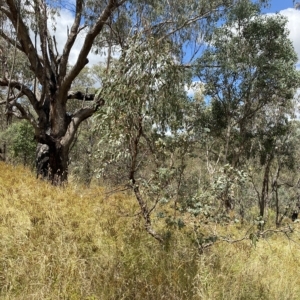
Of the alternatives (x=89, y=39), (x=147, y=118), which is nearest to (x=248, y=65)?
(x=89, y=39)

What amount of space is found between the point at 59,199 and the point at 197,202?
1994mm

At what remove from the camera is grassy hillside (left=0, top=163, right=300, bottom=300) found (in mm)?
2555

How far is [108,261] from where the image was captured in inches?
116

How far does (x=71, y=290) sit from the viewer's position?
2.47 metres

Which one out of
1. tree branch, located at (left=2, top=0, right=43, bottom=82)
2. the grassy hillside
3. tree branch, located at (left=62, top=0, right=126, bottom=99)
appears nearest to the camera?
the grassy hillside

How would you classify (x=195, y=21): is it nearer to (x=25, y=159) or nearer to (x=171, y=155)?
(x=171, y=155)

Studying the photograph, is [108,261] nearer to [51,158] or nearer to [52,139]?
[51,158]

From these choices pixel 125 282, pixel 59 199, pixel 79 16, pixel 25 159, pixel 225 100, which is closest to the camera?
pixel 125 282

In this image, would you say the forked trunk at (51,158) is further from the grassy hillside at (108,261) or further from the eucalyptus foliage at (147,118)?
the eucalyptus foliage at (147,118)

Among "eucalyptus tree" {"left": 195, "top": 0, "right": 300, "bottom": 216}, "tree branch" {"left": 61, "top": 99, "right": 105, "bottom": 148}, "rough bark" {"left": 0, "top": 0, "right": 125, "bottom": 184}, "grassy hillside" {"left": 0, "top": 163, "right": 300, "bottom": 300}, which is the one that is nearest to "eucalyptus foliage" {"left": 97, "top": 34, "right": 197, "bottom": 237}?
"grassy hillside" {"left": 0, "top": 163, "right": 300, "bottom": 300}

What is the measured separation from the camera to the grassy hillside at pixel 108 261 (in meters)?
2.55

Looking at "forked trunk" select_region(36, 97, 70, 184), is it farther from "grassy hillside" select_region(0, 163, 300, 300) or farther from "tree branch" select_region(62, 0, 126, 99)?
"grassy hillside" select_region(0, 163, 300, 300)

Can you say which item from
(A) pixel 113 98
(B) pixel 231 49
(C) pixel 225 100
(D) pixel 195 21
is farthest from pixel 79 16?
(A) pixel 113 98

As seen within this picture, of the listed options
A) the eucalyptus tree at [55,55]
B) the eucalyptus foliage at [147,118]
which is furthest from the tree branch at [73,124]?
the eucalyptus foliage at [147,118]
